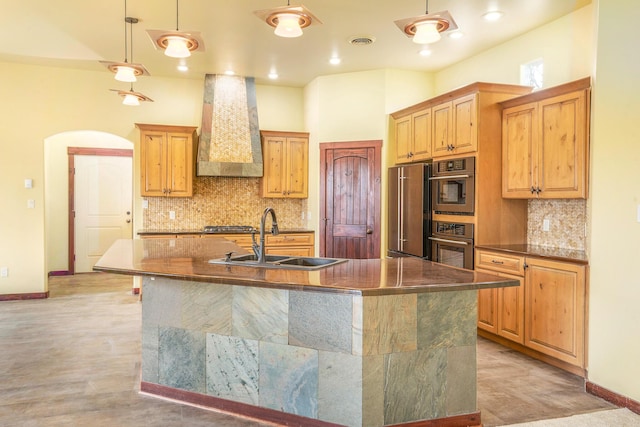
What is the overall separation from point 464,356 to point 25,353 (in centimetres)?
366

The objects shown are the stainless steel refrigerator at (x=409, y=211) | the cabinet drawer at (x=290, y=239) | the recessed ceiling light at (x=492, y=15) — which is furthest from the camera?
the cabinet drawer at (x=290, y=239)

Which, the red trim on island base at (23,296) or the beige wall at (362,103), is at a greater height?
the beige wall at (362,103)

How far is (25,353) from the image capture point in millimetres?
3924

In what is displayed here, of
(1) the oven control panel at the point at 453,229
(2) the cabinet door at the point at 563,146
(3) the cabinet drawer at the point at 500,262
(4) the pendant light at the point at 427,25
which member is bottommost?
(3) the cabinet drawer at the point at 500,262

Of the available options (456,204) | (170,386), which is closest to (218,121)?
(456,204)

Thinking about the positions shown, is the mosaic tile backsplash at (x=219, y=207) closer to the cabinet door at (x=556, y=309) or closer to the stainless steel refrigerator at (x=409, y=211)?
the stainless steel refrigerator at (x=409, y=211)

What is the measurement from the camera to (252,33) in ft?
15.5

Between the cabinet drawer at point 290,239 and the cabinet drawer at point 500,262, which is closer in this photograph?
the cabinet drawer at point 500,262

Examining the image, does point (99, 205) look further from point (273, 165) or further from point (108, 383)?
point (108, 383)

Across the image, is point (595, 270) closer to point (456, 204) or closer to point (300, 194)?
point (456, 204)

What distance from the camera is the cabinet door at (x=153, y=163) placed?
19.9ft

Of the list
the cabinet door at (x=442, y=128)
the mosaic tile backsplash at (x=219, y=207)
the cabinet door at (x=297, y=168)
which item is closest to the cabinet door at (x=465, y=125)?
the cabinet door at (x=442, y=128)

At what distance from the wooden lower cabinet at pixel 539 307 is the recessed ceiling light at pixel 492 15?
217 cm

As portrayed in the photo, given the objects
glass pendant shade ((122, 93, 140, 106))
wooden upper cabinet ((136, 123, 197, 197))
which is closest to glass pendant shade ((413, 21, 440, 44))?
glass pendant shade ((122, 93, 140, 106))
